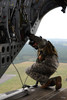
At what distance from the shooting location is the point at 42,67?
898 cm

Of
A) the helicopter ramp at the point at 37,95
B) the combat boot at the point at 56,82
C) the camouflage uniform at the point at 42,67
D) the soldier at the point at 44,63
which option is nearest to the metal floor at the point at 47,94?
the helicopter ramp at the point at 37,95

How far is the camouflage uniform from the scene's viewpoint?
888 centimetres

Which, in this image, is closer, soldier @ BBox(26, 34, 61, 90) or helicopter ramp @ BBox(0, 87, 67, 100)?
helicopter ramp @ BBox(0, 87, 67, 100)

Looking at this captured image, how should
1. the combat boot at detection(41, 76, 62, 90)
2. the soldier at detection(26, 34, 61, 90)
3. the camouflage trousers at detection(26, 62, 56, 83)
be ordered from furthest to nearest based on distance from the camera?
the combat boot at detection(41, 76, 62, 90)
the soldier at detection(26, 34, 61, 90)
the camouflage trousers at detection(26, 62, 56, 83)

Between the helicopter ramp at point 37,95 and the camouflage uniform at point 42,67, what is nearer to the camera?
the helicopter ramp at point 37,95

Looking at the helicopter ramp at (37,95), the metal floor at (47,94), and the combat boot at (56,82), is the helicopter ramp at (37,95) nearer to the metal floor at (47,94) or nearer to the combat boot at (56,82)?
the metal floor at (47,94)

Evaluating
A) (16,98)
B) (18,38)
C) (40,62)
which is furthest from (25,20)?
(16,98)

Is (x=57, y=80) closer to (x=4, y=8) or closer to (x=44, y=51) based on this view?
(x=44, y=51)

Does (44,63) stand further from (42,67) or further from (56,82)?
(56,82)

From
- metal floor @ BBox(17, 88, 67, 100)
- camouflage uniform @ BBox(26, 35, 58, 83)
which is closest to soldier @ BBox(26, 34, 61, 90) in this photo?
camouflage uniform @ BBox(26, 35, 58, 83)

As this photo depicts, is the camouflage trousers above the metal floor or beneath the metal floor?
above

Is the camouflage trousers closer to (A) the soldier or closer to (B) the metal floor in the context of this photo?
(A) the soldier

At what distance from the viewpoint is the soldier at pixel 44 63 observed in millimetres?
8914

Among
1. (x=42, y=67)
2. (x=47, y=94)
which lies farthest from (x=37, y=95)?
(x=42, y=67)
